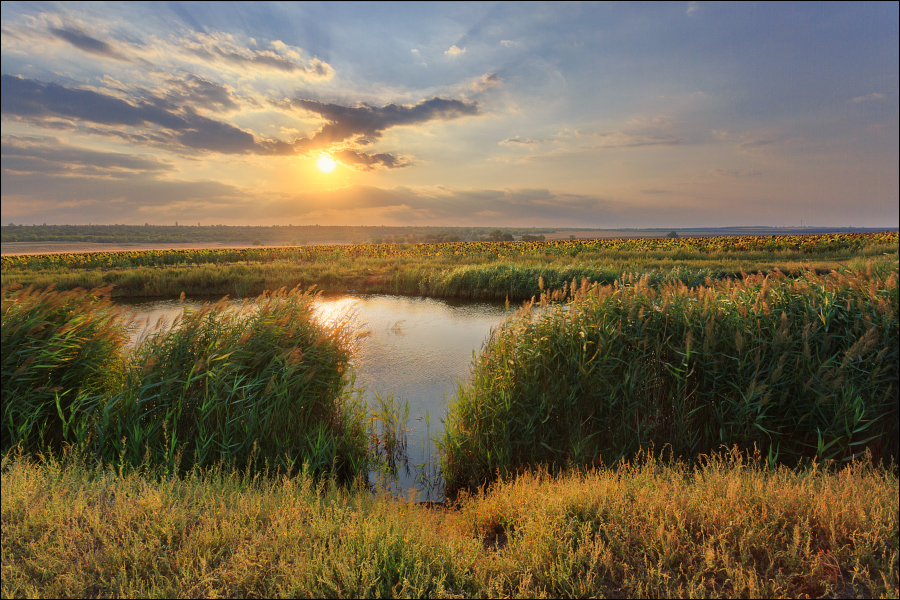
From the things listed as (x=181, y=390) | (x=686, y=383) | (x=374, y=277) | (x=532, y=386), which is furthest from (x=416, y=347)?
(x=374, y=277)

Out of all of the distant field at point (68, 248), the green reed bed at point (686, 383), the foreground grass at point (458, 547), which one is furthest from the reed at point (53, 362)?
the distant field at point (68, 248)

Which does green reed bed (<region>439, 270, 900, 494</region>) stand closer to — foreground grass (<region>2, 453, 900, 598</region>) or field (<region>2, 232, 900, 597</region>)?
field (<region>2, 232, 900, 597</region>)

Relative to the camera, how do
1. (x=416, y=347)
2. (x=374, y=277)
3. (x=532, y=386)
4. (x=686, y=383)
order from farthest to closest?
(x=374, y=277) → (x=416, y=347) → (x=532, y=386) → (x=686, y=383)

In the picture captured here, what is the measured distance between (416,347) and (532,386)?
6.33 meters

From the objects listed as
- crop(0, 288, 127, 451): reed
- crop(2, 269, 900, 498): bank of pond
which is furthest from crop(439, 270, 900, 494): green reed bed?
crop(0, 288, 127, 451): reed

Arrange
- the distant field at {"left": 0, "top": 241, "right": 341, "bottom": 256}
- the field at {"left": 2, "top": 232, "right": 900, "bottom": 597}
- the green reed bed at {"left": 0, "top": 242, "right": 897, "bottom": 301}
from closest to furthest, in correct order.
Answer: the field at {"left": 2, "top": 232, "right": 900, "bottom": 597}, the green reed bed at {"left": 0, "top": 242, "right": 897, "bottom": 301}, the distant field at {"left": 0, "top": 241, "right": 341, "bottom": 256}

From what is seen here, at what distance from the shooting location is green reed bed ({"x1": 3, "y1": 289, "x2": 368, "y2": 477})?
16.5 ft

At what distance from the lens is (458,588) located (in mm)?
2717

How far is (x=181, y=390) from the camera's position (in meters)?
5.42

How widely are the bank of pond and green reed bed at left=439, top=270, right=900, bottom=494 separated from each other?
27 millimetres

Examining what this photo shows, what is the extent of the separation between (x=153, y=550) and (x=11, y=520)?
130 centimetres

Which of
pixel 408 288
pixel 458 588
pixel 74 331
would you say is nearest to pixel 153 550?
pixel 458 588

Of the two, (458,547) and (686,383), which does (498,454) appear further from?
(686,383)

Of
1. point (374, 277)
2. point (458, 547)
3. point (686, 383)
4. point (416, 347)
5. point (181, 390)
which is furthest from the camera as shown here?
point (374, 277)
